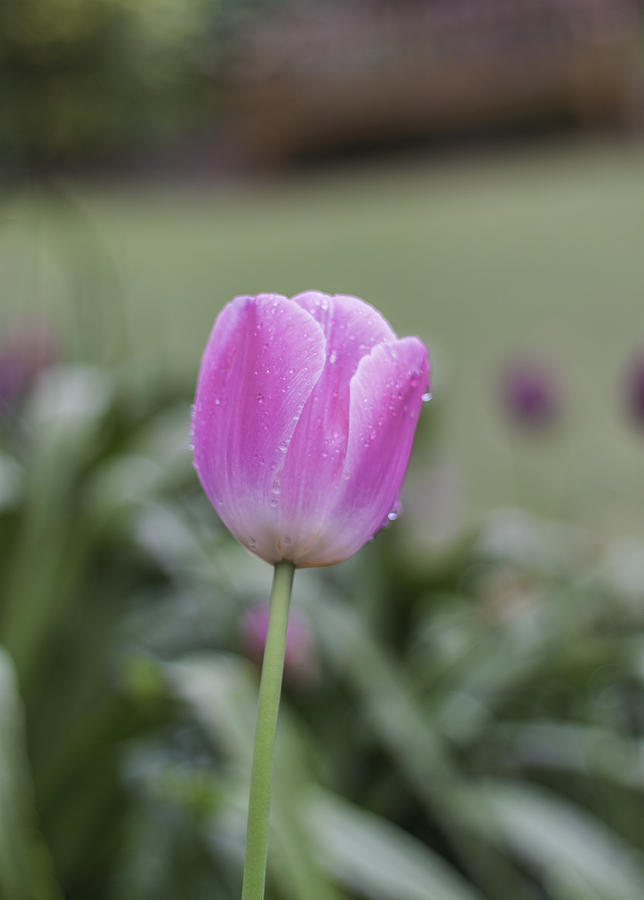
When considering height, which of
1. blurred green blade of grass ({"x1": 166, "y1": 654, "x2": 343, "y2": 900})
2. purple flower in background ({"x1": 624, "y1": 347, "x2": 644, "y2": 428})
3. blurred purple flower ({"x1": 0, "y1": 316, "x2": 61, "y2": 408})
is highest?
purple flower in background ({"x1": 624, "y1": 347, "x2": 644, "y2": 428})

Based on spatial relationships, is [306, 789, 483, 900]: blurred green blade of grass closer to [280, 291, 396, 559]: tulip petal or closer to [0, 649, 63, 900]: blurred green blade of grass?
[0, 649, 63, 900]: blurred green blade of grass

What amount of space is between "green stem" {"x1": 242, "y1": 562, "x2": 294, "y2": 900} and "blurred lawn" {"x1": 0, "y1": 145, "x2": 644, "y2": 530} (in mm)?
1047

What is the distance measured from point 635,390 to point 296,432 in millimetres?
1079

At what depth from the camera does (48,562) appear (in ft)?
3.31

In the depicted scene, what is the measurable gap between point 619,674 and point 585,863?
0.31 meters

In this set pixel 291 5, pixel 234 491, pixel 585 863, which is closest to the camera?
pixel 234 491

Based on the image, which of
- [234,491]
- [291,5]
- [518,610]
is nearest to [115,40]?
[291,5]

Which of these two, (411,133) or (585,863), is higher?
(411,133)

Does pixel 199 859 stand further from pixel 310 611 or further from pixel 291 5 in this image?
pixel 291 5

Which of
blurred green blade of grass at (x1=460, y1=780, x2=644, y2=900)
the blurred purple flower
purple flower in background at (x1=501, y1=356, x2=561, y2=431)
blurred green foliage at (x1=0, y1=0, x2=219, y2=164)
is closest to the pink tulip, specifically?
blurred green blade of grass at (x1=460, y1=780, x2=644, y2=900)

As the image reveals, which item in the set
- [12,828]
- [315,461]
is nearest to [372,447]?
[315,461]

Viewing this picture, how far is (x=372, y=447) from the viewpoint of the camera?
30cm

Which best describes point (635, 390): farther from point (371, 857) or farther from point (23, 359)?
point (23, 359)

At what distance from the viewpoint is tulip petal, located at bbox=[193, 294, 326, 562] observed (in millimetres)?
299
